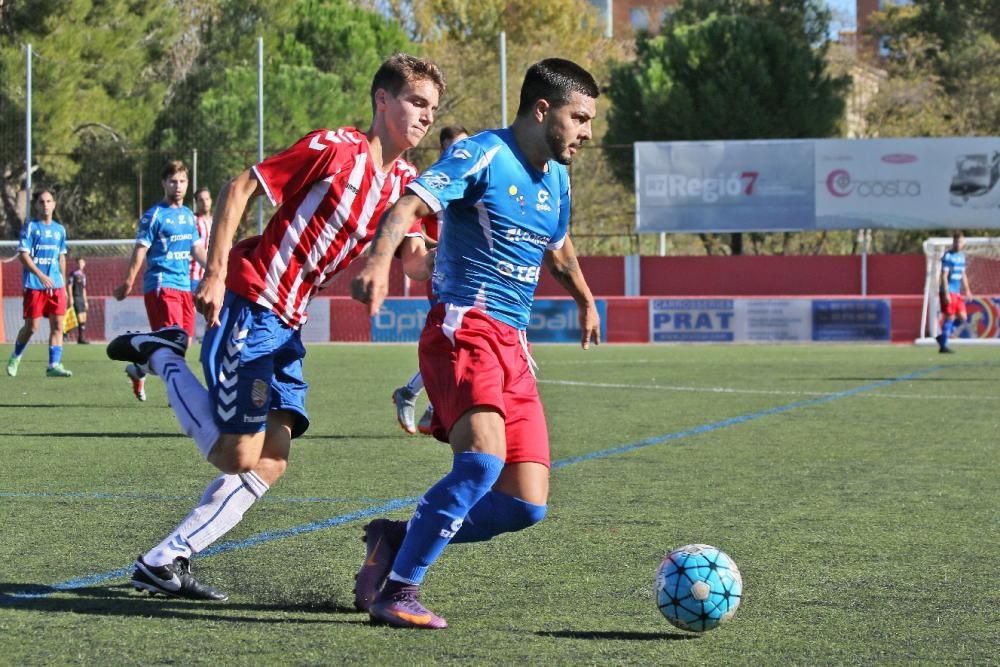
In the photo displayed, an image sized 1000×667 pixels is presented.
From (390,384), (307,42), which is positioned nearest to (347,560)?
(390,384)

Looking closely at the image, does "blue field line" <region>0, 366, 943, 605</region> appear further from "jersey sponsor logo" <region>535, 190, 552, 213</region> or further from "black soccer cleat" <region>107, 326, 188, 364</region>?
"jersey sponsor logo" <region>535, 190, 552, 213</region>

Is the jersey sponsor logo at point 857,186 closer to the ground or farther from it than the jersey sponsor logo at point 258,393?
farther from it

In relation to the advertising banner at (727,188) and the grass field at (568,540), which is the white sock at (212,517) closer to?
the grass field at (568,540)

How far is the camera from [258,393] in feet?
16.9

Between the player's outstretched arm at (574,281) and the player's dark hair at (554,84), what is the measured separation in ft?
2.01

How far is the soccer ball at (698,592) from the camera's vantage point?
181 inches

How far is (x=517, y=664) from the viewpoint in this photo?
4.21m

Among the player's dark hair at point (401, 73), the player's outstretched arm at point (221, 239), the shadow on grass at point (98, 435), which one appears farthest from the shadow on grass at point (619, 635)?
the shadow on grass at point (98, 435)

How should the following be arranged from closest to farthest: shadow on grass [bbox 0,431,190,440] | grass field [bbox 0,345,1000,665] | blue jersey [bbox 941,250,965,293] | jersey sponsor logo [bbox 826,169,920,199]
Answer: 1. grass field [bbox 0,345,1000,665]
2. shadow on grass [bbox 0,431,190,440]
3. blue jersey [bbox 941,250,965,293]
4. jersey sponsor logo [bbox 826,169,920,199]

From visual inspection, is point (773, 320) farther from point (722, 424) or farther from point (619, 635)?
point (619, 635)

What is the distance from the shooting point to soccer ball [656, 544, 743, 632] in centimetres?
459

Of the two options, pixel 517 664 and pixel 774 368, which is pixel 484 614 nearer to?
pixel 517 664

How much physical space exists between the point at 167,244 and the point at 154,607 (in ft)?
28.4

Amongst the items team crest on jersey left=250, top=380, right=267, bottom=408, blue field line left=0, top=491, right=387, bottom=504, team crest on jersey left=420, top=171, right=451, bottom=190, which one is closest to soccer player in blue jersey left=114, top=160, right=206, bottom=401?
blue field line left=0, top=491, right=387, bottom=504
